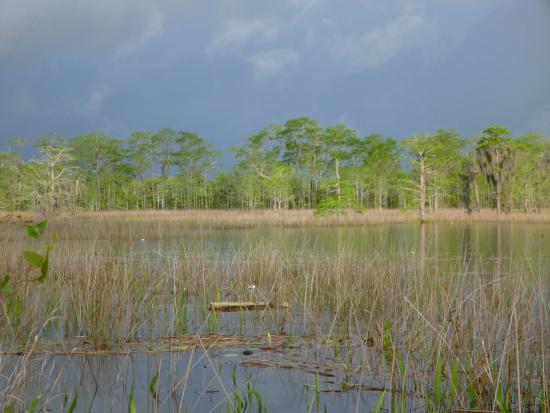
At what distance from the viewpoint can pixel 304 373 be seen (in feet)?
12.2

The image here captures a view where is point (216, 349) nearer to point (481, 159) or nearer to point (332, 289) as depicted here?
point (332, 289)

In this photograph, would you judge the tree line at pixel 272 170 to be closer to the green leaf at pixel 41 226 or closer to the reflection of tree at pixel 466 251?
the reflection of tree at pixel 466 251

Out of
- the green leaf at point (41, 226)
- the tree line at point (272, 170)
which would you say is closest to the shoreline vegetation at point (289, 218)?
the tree line at point (272, 170)

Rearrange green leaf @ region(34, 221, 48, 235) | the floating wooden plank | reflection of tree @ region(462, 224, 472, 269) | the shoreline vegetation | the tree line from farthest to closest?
1. the tree line
2. the shoreline vegetation
3. the floating wooden plank
4. reflection of tree @ region(462, 224, 472, 269)
5. green leaf @ region(34, 221, 48, 235)

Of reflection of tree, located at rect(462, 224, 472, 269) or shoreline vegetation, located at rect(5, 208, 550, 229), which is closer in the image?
reflection of tree, located at rect(462, 224, 472, 269)

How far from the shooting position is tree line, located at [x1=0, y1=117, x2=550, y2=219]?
128ft

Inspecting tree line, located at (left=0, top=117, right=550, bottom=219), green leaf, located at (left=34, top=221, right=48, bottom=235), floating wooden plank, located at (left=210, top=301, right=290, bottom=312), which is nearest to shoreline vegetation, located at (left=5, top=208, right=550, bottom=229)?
tree line, located at (left=0, top=117, right=550, bottom=219)

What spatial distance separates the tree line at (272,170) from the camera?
39.1 metres

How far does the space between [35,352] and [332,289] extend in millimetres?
3536

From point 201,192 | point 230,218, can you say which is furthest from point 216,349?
point 201,192

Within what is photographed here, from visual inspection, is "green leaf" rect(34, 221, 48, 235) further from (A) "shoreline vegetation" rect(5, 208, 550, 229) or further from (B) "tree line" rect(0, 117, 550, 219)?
(B) "tree line" rect(0, 117, 550, 219)

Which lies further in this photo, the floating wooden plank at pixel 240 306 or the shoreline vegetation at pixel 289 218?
the shoreline vegetation at pixel 289 218

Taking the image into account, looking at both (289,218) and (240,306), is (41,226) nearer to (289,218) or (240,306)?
(240,306)

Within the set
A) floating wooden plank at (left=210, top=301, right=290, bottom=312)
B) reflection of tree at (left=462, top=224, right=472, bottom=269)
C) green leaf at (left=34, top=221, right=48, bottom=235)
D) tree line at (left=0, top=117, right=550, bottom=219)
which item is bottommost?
floating wooden plank at (left=210, top=301, right=290, bottom=312)
